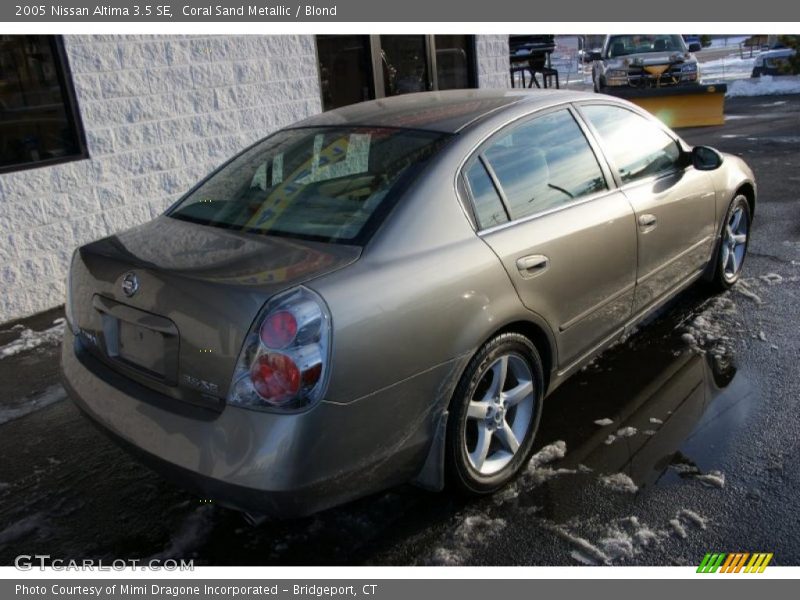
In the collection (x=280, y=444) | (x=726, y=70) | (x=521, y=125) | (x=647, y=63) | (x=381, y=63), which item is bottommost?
(x=726, y=70)

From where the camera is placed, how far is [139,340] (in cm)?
269

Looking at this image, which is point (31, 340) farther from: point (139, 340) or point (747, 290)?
point (747, 290)

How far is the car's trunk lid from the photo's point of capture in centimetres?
243

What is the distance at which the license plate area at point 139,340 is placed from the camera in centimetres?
256

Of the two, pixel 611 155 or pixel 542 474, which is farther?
pixel 611 155

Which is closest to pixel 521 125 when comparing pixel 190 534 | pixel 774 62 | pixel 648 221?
pixel 648 221

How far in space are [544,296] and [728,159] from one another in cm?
275

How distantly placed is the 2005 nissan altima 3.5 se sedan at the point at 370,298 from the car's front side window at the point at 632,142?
0.02 metres

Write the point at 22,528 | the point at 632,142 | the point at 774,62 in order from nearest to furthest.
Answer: the point at 22,528 < the point at 632,142 < the point at 774,62

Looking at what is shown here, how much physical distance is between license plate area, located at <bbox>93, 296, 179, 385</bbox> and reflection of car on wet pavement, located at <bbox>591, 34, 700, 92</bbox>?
14.6m

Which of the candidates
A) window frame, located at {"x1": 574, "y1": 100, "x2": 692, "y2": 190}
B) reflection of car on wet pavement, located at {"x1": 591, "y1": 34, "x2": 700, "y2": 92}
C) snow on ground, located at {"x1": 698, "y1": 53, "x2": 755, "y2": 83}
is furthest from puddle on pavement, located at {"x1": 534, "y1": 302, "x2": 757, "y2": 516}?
snow on ground, located at {"x1": 698, "y1": 53, "x2": 755, "y2": 83}

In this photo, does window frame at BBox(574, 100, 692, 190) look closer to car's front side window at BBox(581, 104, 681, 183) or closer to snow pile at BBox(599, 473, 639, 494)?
car's front side window at BBox(581, 104, 681, 183)

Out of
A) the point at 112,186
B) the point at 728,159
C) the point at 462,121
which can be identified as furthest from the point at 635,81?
the point at 462,121
